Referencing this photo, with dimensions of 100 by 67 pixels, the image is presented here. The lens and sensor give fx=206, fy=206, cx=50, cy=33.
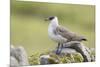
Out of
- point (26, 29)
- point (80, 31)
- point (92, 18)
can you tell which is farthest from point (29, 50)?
point (92, 18)

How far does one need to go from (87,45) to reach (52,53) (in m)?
0.46

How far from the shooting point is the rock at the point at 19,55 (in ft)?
7.13

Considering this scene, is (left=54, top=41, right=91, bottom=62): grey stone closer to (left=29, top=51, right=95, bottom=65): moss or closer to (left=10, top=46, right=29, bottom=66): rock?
(left=29, top=51, right=95, bottom=65): moss

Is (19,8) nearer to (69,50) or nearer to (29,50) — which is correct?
(29,50)

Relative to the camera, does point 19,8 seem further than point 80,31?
No

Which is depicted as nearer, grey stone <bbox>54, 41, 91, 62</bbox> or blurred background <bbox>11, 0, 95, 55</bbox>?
blurred background <bbox>11, 0, 95, 55</bbox>

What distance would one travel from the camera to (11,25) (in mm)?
2180

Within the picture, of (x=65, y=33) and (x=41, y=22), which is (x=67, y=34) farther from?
(x=41, y=22)

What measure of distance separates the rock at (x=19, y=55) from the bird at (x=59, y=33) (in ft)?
1.18

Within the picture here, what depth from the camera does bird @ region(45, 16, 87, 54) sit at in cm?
234

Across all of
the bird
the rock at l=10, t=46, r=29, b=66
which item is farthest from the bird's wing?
the rock at l=10, t=46, r=29, b=66

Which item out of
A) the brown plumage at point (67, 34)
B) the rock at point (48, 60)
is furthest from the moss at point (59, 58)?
the brown plumage at point (67, 34)

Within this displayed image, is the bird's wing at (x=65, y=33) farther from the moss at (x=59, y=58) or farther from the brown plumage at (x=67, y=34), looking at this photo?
the moss at (x=59, y=58)

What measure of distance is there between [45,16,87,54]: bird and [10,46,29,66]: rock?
36 cm
